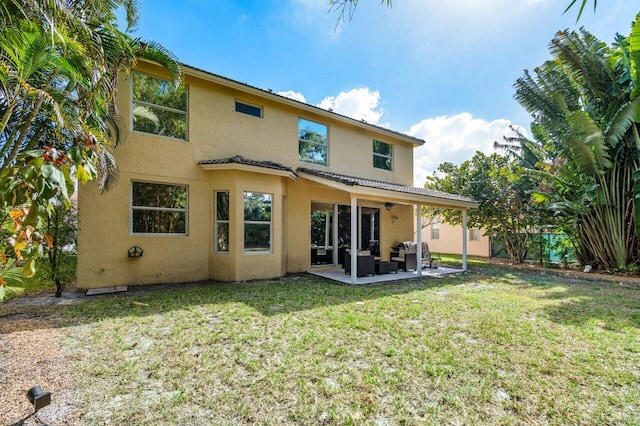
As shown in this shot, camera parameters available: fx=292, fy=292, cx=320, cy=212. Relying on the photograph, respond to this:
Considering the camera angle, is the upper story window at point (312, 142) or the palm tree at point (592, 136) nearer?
the palm tree at point (592, 136)

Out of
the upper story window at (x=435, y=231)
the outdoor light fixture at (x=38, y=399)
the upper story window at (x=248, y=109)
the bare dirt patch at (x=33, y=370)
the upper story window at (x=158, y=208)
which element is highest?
the upper story window at (x=248, y=109)

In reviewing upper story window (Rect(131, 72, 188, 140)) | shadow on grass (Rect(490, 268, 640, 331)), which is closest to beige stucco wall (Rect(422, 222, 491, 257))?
shadow on grass (Rect(490, 268, 640, 331))

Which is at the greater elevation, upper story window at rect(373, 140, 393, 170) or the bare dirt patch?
upper story window at rect(373, 140, 393, 170)

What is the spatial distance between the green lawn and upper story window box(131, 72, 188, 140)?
17.5 ft

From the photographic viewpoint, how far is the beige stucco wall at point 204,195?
8.59 m

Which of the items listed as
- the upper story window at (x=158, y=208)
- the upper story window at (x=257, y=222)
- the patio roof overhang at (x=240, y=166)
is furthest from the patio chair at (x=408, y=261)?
the upper story window at (x=158, y=208)

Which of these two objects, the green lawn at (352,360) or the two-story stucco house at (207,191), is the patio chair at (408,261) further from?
the green lawn at (352,360)

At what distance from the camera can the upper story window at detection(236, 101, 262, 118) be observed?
11000mm

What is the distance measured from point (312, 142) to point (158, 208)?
6663 mm

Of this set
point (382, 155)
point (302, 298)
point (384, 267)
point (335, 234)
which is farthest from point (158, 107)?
point (382, 155)

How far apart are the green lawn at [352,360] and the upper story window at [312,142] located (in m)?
6.94

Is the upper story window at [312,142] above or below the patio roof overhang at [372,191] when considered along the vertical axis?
above

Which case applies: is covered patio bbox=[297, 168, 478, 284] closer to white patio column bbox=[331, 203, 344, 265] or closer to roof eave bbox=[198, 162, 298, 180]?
white patio column bbox=[331, 203, 344, 265]

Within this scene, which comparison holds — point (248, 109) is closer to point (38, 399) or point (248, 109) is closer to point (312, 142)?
point (312, 142)
